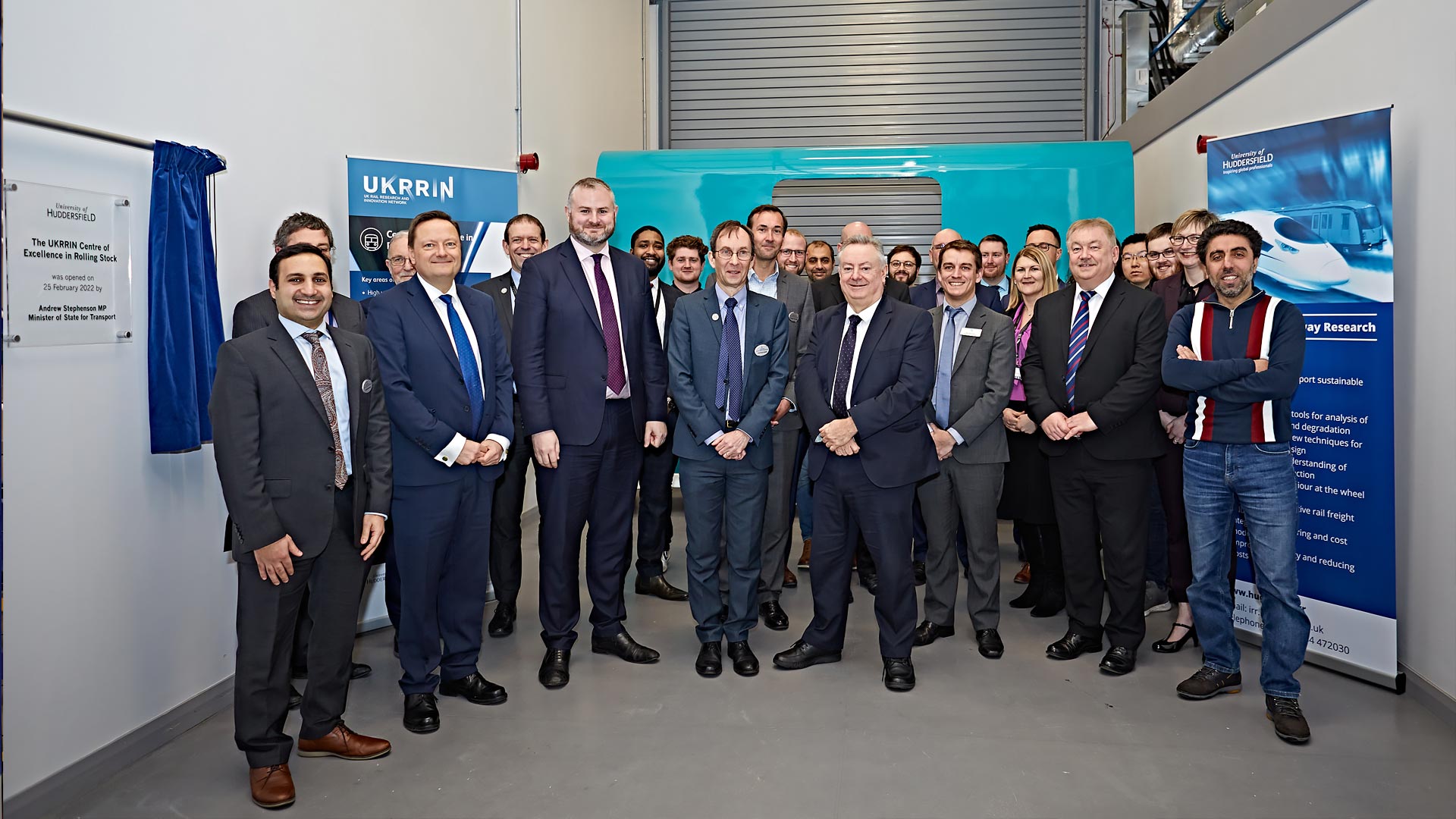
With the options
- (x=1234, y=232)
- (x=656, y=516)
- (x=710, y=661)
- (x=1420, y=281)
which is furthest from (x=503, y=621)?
(x=1420, y=281)

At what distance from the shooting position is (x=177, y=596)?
317 centimetres

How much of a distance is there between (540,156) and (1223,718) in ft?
16.1

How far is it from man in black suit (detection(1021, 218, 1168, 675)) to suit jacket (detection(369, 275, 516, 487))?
2189 mm

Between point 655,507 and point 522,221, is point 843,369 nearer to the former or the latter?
point 655,507

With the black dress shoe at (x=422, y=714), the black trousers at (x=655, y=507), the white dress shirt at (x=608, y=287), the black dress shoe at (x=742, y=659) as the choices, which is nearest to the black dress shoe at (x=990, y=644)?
the black dress shoe at (x=742, y=659)

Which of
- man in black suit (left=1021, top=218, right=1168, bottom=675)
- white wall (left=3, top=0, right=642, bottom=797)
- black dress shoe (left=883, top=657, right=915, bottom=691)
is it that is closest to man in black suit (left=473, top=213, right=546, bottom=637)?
white wall (left=3, top=0, right=642, bottom=797)

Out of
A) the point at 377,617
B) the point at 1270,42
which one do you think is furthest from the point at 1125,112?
the point at 377,617

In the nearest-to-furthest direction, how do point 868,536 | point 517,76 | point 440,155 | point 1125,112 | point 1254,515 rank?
point 1254,515
point 868,536
point 440,155
point 517,76
point 1125,112

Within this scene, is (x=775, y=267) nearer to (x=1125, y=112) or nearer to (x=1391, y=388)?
(x=1391, y=388)

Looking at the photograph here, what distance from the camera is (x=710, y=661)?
362 centimetres

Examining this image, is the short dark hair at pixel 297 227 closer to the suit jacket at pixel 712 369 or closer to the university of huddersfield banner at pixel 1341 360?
the suit jacket at pixel 712 369

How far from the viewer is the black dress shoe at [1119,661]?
3.59 metres

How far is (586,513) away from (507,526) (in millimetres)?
706

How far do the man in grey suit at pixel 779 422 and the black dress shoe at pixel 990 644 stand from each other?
2.71 ft
